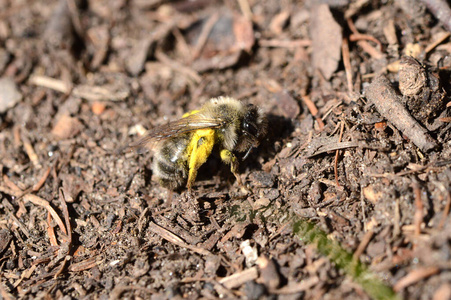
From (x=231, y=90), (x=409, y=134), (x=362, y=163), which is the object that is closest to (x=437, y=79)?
(x=409, y=134)

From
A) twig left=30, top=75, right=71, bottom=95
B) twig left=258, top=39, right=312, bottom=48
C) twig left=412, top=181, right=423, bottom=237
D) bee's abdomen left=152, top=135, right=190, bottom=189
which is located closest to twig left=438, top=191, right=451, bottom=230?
twig left=412, top=181, right=423, bottom=237

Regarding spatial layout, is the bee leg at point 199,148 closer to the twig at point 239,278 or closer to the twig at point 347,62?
the twig at point 239,278

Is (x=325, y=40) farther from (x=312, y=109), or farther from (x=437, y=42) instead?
(x=437, y=42)

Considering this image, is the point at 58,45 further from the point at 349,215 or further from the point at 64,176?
the point at 349,215

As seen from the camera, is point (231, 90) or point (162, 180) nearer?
point (162, 180)

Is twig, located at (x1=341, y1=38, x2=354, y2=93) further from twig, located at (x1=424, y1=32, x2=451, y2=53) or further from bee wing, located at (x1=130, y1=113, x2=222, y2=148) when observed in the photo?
bee wing, located at (x1=130, y1=113, x2=222, y2=148)

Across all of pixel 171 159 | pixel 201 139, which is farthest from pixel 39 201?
pixel 201 139
